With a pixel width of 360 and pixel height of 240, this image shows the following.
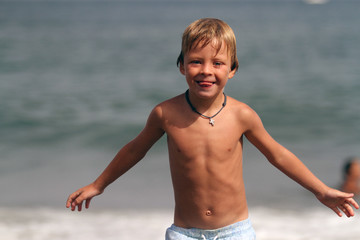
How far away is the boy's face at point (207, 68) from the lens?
2305mm

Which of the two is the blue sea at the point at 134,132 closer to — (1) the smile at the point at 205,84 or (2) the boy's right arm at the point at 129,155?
(2) the boy's right arm at the point at 129,155

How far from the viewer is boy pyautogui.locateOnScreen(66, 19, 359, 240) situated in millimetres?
2367

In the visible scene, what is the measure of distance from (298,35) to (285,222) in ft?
70.6

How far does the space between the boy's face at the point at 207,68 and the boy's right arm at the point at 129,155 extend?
255 millimetres

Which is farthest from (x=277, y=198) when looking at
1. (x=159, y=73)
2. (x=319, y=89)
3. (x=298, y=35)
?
(x=298, y=35)

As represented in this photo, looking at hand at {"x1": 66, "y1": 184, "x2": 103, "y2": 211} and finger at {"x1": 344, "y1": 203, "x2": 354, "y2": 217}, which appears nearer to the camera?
finger at {"x1": 344, "y1": 203, "x2": 354, "y2": 217}

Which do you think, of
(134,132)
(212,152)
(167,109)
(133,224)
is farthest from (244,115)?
(134,132)

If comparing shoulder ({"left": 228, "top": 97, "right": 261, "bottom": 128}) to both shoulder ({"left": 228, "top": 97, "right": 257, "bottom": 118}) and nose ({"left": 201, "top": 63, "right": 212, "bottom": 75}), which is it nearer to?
shoulder ({"left": 228, "top": 97, "right": 257, "bottom": 118})

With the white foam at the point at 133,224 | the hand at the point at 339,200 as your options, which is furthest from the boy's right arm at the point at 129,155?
the white foam at the point at 133,224

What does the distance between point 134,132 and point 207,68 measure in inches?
300

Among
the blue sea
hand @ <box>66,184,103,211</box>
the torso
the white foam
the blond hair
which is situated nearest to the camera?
the blond hair

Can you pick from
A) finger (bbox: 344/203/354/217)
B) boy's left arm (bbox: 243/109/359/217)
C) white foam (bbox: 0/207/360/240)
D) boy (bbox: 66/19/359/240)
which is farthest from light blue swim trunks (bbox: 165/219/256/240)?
white foam (bbox: 0/207/360/240)

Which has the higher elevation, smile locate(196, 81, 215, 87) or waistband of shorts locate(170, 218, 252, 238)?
smile locate(196, 81, 215, 87)

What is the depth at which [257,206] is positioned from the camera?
6.39 m
